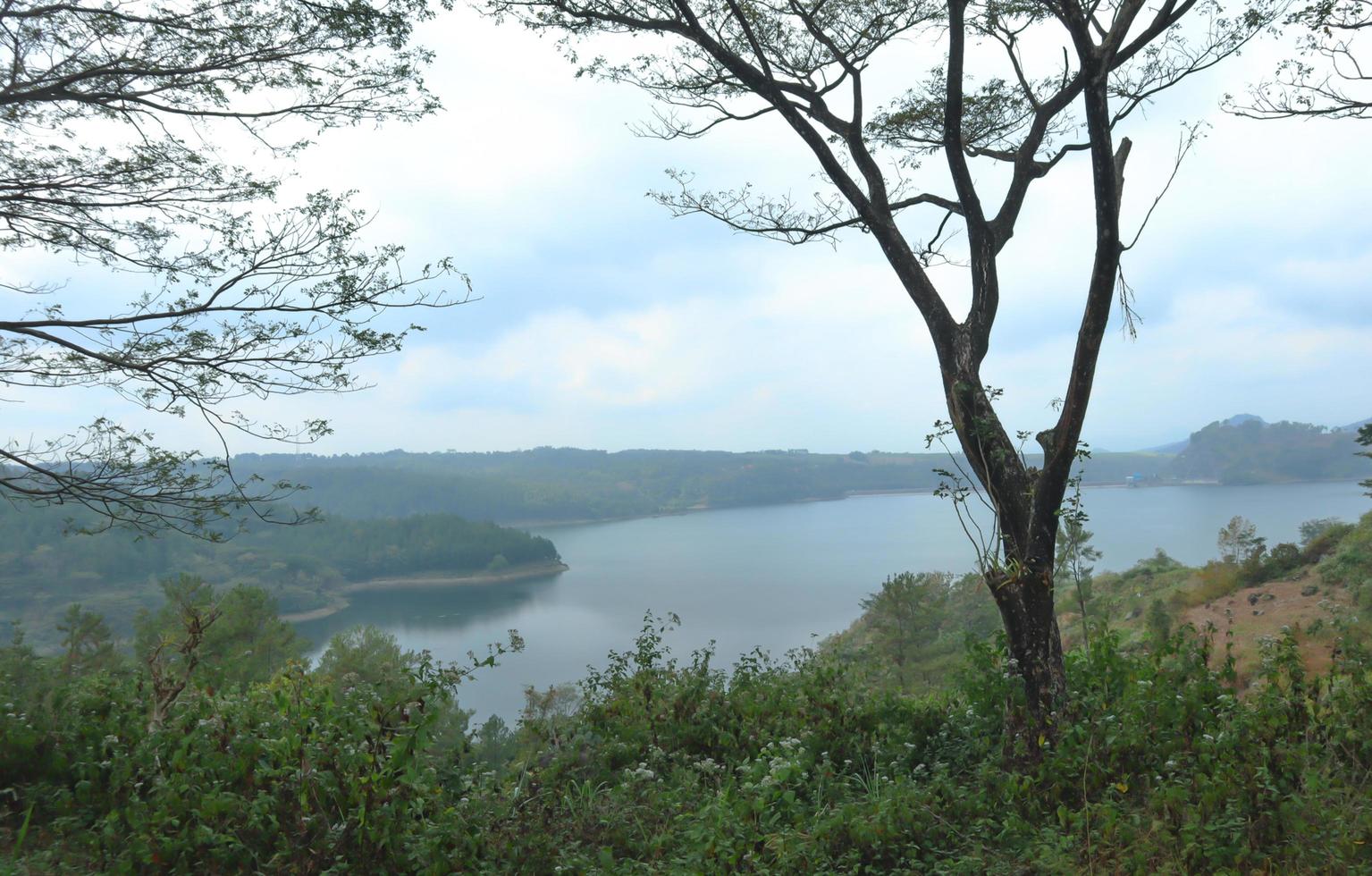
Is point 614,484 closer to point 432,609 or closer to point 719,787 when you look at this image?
point 432,609

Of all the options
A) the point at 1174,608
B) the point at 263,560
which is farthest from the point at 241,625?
the point at 263,560

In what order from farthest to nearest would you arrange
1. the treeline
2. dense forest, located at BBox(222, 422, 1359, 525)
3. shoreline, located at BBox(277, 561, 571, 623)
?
1. dense forest, located at BBox(222, 422, 1359, 525)
2. shoreline, located at BBox(277, 561, 571, 623)
3. the treeline

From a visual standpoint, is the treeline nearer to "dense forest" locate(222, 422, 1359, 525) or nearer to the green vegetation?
"dense forest" locate(222, 422, 1359, 525)

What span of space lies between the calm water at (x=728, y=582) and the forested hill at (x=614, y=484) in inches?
292

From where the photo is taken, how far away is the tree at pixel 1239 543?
13906 millimetres

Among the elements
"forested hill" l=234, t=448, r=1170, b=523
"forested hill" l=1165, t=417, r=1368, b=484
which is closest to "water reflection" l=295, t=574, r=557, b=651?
"forested hill" l=234, t=448, r=1170, b=523

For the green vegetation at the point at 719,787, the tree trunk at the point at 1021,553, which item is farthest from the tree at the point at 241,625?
the tree trunk at the point at 1021,553

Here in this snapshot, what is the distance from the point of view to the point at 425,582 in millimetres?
A: 36188

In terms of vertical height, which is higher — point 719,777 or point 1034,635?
point 1034,635

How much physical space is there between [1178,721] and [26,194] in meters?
5.46

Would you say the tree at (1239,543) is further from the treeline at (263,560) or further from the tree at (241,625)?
the treeline at (263,560)

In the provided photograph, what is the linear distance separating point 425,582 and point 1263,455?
3724 centimetres

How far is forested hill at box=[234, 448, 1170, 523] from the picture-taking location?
5371 cm

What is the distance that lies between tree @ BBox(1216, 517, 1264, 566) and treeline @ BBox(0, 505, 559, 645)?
2521 centimetres
